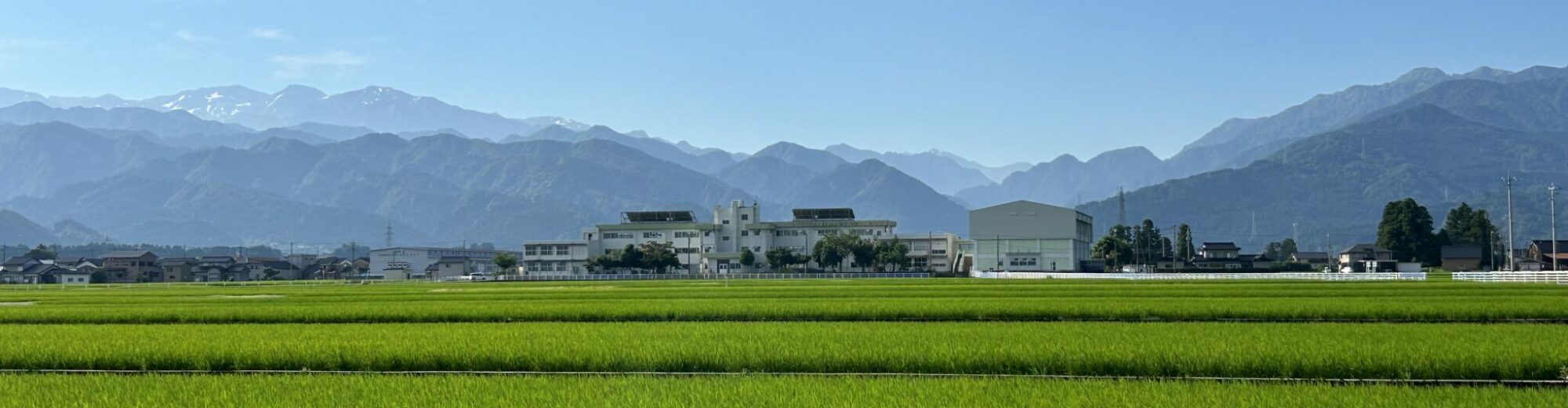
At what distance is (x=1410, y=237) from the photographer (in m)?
119

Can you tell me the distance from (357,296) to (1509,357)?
46.7m

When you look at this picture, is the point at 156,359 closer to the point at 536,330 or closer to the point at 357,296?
the point at 536,330

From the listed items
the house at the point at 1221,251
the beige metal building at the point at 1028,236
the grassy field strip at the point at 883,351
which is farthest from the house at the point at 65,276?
the grassy field strip at the point at 883,351

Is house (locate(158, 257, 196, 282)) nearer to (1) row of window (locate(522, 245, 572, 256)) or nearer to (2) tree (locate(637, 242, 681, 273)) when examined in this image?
(1) row of window (locate(522, 245, 572, 256))

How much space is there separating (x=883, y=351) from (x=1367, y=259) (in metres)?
130

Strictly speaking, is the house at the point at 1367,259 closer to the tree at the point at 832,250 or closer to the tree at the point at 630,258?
the tree at the point at 832,250

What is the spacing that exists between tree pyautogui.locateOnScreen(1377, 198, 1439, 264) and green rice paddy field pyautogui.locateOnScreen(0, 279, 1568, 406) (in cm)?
8936

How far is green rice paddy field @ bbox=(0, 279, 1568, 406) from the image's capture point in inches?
629

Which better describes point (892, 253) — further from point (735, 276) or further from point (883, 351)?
point (883, 351)

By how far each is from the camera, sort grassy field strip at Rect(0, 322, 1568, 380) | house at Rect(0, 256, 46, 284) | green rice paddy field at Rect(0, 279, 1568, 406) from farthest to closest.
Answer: house at Rect(0, 256, 46, 284), grassy field strip at Rect(0, 322, 1568, 380), green rice paddy field at Rect(0, 279, 1568, 406)

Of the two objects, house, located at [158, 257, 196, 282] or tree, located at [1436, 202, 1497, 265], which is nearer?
tree, located at [1436, 202, 1497, 265]

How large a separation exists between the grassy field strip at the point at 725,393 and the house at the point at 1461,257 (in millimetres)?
116272

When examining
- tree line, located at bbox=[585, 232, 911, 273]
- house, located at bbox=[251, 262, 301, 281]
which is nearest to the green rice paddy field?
tree line, located at bbox=[585, 232, 911, 273]

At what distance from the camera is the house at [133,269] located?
144 m
